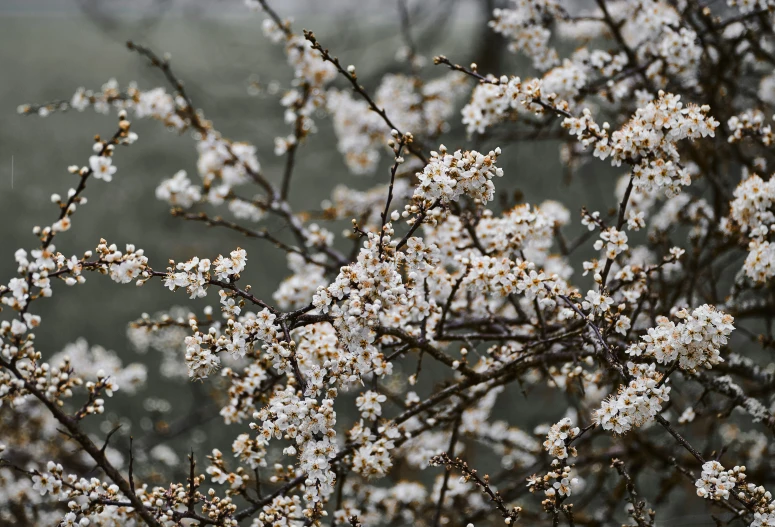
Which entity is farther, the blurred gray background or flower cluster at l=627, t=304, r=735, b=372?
the blurred gray background

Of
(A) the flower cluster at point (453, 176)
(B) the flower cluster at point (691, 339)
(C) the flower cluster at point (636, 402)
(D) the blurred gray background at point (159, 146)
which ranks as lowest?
(C) the flower cluster at point (636, 402)

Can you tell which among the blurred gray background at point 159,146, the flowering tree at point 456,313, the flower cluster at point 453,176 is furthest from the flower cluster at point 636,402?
the blurred gray background at point 159,146

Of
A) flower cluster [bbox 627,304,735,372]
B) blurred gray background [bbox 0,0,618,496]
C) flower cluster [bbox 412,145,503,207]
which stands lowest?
flower cluster [bbox 627,304,735,372]

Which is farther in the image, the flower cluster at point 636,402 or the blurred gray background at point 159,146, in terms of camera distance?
the blurred gray background at point 159,146

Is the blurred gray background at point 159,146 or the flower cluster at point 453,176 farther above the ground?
the blurred gray background at point 159,146

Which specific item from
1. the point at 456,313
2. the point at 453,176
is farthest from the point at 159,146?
the point at 453,176

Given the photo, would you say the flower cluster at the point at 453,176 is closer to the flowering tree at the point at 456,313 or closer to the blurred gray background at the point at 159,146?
the flowering tree at the point at 456,313

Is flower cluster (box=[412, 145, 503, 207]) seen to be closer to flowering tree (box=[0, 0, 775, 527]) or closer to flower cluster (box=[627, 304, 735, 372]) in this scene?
flowering tree (box=[0, 0, 775, 527])

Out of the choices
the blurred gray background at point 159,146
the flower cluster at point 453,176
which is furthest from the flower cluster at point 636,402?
the blurred gray background at point 159,146

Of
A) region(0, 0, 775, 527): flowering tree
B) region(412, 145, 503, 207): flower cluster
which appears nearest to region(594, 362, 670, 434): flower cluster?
region(0, 0, 775, 527): flowering tree

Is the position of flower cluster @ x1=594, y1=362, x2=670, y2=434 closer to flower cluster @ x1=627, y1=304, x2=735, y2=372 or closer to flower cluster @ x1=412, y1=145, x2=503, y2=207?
flower cluster @ x1=627, y1=304, x2=735, y2=372

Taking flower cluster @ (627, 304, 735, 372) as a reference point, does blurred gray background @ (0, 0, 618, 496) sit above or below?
above

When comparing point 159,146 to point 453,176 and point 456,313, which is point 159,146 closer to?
point 456,313

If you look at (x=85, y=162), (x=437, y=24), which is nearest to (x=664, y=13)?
(x=437, y=24)
